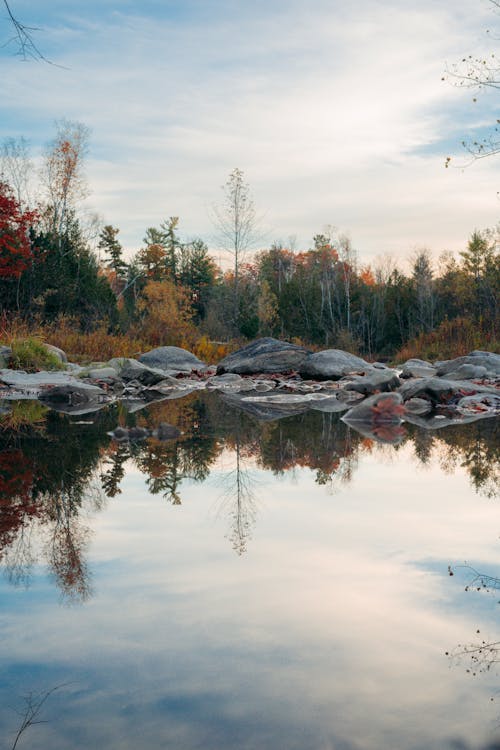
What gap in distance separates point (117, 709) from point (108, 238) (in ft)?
185

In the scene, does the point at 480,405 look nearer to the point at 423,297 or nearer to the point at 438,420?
the point at 438,420

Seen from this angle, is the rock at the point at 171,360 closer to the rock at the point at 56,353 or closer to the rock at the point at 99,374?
the rock at the point at 56,353

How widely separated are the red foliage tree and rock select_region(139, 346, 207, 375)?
690cm

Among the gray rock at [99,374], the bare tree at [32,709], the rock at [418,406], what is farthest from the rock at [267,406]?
the bare tree at [32,709]

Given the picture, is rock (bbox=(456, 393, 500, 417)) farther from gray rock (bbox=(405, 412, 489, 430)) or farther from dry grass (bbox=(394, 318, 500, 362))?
dry grass (bbox=(394, 318, 500, 362))

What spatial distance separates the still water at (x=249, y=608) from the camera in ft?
4.81

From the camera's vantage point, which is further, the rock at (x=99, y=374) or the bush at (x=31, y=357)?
the bush at (x=31, y=357)

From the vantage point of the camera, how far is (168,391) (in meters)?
11.5

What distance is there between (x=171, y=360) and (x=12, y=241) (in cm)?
882

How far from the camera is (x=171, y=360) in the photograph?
16812mm

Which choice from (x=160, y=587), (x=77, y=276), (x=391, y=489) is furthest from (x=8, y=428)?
(x=77, y=276)

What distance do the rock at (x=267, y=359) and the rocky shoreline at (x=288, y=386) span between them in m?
0.02

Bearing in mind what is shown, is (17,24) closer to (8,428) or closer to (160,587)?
(8,428)

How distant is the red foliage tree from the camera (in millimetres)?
20922
